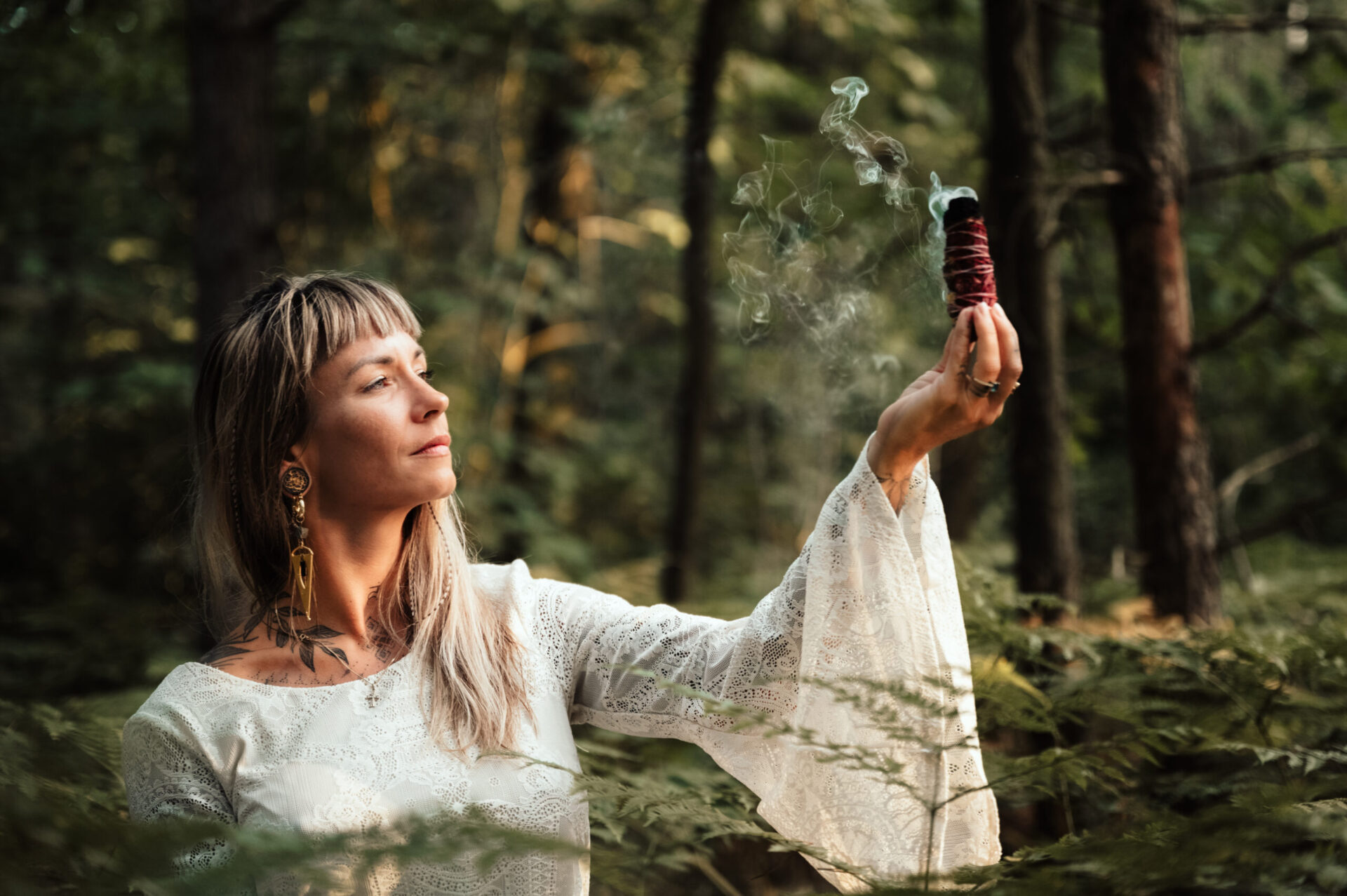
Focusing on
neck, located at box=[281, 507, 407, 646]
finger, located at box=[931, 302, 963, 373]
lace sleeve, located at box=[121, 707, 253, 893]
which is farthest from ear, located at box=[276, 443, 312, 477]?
finger, located at box=[931, 302, 963, 373]

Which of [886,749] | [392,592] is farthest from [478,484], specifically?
[886,749]

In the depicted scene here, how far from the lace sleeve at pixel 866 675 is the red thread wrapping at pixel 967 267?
301 millimetres

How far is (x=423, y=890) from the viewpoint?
1.78m

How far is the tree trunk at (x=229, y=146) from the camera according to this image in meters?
4.41

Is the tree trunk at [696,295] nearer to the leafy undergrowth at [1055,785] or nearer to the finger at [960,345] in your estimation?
the leafy undergrowth at [1055,785]

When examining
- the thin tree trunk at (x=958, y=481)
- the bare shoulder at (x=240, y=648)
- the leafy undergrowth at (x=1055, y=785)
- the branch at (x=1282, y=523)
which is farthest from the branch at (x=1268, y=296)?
the bare shoulder at (x=240, y=648)

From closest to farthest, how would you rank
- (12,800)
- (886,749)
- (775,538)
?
(12,800) → (886,749) → (775,538)

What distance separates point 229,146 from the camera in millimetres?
4500

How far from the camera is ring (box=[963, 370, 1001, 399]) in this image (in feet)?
5.14

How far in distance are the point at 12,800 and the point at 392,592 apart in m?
1.05

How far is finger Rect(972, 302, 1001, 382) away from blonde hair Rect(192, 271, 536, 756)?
3.65 feet

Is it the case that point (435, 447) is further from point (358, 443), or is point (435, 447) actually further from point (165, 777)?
point (165, 777)

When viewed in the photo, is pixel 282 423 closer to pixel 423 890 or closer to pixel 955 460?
pixel 423 890

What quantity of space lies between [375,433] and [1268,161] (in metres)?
3.06
